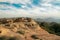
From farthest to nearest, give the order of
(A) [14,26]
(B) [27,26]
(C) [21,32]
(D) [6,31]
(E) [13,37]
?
(B) [27,26]
(A) [14,26]
(C) [21,32]
(D) [6,31]
(E) [13,37]

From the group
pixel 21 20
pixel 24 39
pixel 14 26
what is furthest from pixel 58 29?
pixel 24 39

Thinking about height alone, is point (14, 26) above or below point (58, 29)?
above

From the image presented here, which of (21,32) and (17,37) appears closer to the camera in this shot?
(17,37)

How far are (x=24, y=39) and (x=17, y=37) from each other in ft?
6.09

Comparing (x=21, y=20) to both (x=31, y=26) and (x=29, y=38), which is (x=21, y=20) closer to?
(x=31, y=26)

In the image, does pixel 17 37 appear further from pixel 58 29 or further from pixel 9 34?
pixel 58 29

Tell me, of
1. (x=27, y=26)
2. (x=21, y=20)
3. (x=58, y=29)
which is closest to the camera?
(x=27, y=26)

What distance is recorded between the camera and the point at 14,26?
42406 mm

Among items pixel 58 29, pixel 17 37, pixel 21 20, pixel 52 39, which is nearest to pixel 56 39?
pixel 52 39

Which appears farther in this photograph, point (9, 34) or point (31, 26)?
point (31, 26)

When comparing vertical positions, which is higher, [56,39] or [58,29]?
[56,39]

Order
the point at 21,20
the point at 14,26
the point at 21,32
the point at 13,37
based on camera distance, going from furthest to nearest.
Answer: the point at 21,20
the point at 14,26
the point at 21,32
the point at 13,37

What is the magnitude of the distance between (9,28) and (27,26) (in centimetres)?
826

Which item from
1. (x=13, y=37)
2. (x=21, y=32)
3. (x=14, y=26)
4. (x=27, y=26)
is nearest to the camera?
(x=13, y=37)
